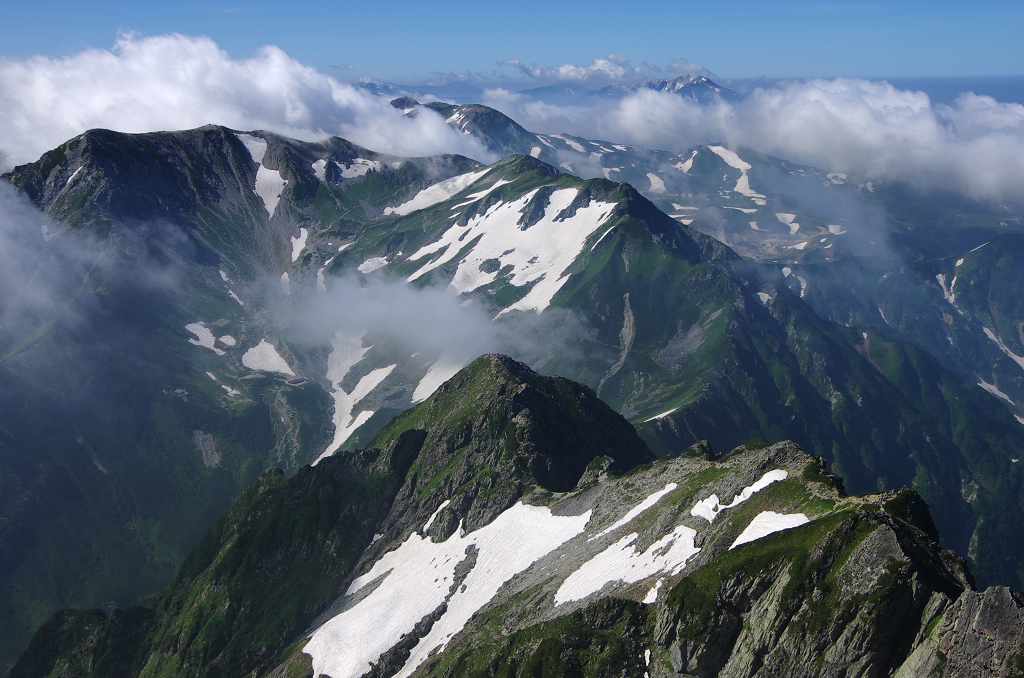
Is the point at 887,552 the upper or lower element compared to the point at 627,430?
upper

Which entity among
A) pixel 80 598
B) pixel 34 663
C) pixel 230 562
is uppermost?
pixel 230 562

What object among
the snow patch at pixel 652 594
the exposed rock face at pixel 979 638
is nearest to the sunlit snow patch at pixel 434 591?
the snow patch at pixel 652 594

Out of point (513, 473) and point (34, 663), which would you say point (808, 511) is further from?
point (34, 663)

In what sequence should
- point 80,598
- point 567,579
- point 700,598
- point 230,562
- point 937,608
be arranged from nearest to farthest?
point 937,608 → point 700,598 → point 567,579 → point 230,562 → point 80,598

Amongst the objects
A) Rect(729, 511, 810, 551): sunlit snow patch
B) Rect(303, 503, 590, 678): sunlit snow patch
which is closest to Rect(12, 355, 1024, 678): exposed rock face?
Rect(729, 511, 810, 551): sunlit snow patch

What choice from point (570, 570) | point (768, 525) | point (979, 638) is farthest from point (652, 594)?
point (979, 638)

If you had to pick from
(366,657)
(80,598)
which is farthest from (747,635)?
(80,598)

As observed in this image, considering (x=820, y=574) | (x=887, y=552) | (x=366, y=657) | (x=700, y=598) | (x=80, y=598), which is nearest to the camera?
(x=887, y=552)

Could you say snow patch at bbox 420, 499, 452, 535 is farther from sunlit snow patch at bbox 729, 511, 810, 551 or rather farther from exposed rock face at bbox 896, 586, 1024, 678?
exposed rock face at bbox 896, 586, 1024, 678
